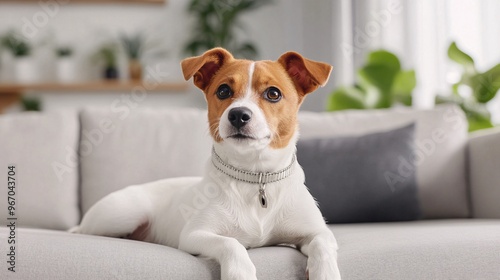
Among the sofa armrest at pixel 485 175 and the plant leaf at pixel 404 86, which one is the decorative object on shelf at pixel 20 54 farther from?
the sofa armrest at pixel 485 175

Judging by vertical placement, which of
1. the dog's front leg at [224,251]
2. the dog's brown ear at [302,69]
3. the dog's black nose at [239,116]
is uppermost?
the dog's brown ear at [302,69]

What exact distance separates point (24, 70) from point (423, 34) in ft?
11.6

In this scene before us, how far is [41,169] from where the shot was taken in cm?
249

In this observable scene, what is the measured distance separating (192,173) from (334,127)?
696mm

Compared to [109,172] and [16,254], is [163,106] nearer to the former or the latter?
[109,172]

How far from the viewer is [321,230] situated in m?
1.72

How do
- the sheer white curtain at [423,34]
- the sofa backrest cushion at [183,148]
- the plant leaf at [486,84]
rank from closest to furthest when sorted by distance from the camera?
the sofa backrest cushion at [183,148] < the plant leaf at [486,84] < the sheer white curtain at [423,34]

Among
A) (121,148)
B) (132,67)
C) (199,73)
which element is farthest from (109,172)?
(132,67)

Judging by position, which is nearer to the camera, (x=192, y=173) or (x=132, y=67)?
(x=192, y=173)

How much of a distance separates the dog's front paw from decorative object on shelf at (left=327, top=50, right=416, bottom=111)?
6.87ft

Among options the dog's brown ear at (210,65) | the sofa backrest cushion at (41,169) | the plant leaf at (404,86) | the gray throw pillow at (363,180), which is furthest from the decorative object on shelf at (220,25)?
the dog's brown ear at (210,65)

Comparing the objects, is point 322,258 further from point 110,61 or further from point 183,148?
point 110,61

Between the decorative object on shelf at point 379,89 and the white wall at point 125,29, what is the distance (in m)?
2.04

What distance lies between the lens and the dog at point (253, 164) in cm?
162
